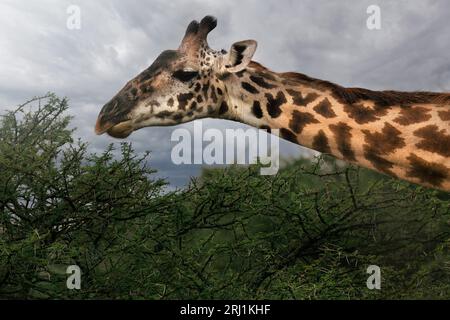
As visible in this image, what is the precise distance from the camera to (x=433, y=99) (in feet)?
12.4

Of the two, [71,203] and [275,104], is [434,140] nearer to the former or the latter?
[275,104]

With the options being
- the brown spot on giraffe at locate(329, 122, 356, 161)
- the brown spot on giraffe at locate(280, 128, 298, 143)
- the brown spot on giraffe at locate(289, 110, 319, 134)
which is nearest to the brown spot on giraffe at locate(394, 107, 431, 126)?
the brown spot on giraffe at locate(329, 122, 356, 161)

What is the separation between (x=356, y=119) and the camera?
3.68 m

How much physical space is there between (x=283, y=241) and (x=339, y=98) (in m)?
2.74

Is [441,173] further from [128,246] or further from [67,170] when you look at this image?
[67,170]

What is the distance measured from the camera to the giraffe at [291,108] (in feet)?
11.9

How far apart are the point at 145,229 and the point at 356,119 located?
2401 mm

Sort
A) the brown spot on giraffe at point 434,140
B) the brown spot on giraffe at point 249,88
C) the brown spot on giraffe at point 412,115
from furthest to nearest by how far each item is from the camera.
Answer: the brown spot on giraffe at point 249,88 < the brown spot on giraffe at point 412,115 < the brown spot on giraffe at point 434,140

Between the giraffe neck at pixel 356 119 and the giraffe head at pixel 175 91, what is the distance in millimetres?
130

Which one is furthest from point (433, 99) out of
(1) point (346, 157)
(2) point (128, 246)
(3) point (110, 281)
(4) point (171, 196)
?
(3) point (110, 281)

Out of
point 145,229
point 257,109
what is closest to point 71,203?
point 145,229

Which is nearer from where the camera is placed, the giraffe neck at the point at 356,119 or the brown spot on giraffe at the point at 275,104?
the giraffe neck at the point at 356,119

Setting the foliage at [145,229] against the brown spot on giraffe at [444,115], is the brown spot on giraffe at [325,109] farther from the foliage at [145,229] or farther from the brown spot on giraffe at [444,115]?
the foliage at [145,229]

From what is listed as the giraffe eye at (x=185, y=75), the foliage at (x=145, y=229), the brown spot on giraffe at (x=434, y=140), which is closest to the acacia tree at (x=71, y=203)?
the foliage at (x=145, y=229)
